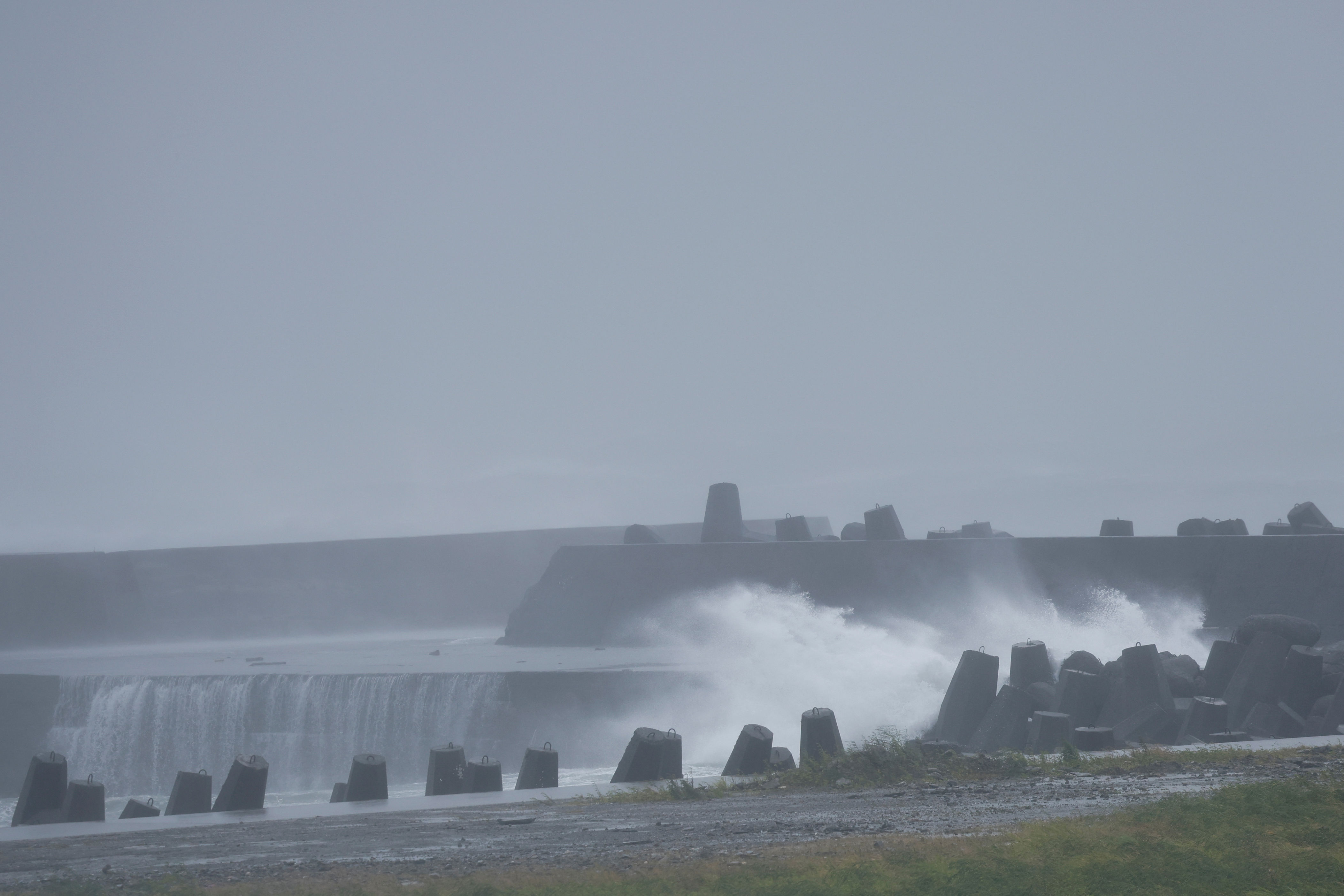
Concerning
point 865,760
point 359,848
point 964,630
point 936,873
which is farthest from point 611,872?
point 964,630

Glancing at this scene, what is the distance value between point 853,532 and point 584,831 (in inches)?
951

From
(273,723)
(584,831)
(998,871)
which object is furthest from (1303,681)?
(273,723)

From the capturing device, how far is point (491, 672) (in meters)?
22.5

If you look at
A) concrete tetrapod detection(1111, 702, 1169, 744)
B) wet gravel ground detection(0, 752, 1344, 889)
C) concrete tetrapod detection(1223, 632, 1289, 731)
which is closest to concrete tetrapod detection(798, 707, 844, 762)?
wet gravel ground detection(0, 752, 1344, 889)

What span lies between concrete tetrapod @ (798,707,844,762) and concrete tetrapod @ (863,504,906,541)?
635 inches

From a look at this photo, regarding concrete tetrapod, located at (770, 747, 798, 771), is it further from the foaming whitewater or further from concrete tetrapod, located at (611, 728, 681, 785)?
the foaming whitewater

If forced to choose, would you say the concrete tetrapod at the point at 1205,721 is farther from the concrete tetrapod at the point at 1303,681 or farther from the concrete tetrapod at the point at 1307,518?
the concrete tetrapod at the point at 1307,518

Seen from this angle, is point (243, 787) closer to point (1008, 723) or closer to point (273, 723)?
point (1008, 723)

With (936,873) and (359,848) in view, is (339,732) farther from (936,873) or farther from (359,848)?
(936,873)

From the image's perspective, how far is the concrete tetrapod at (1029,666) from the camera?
17.0m

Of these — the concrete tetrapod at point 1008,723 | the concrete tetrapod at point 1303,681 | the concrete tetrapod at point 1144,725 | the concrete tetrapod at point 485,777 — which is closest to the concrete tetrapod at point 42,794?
the concrete tetrapod at point 485,777

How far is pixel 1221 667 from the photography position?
1694 cm

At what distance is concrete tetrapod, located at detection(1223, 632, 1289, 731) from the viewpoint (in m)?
15.4

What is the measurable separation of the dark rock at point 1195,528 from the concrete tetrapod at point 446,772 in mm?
19575
